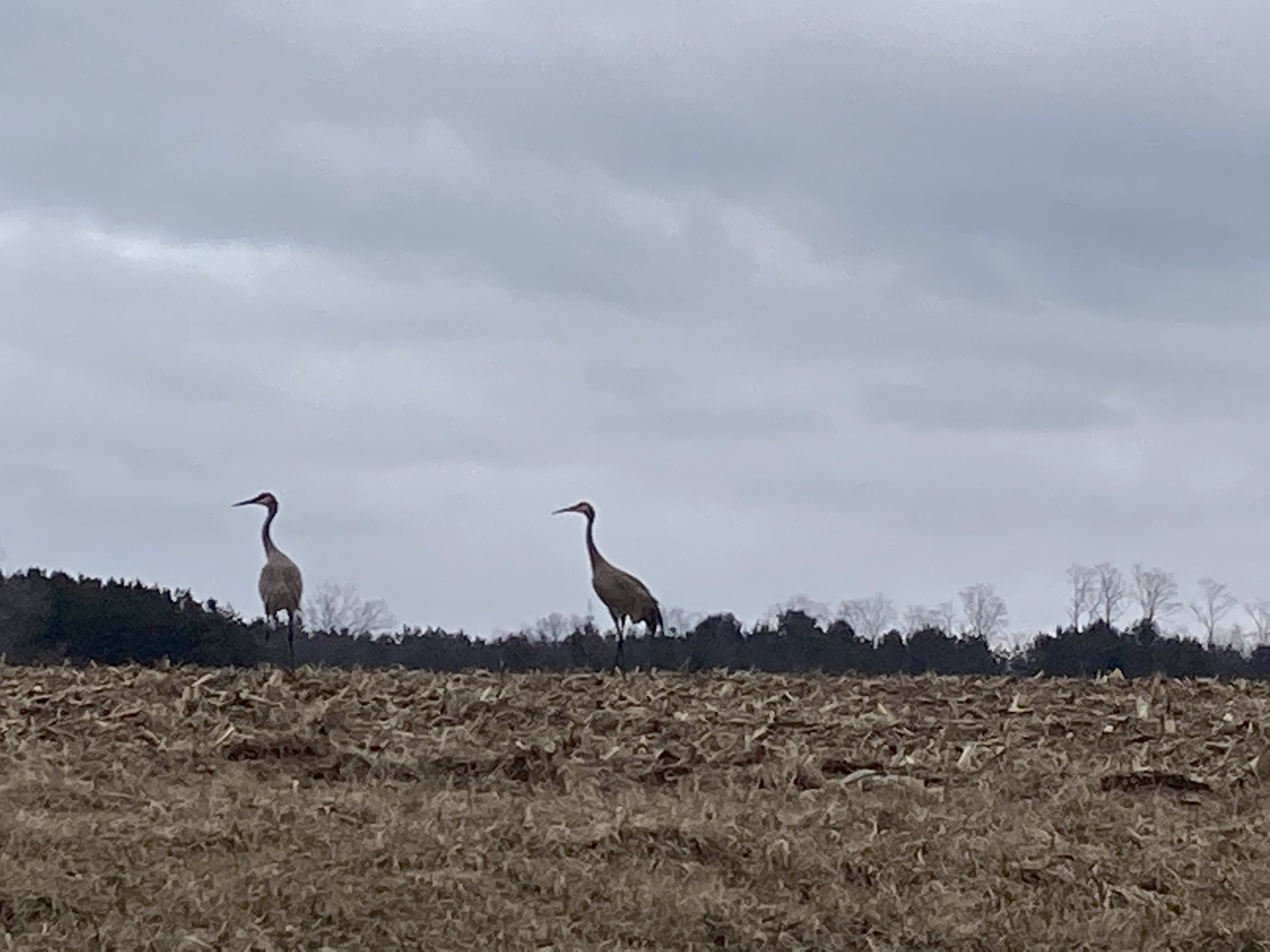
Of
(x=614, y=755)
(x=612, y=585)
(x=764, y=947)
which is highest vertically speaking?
(x=612, y=585)

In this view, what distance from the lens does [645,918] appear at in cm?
991

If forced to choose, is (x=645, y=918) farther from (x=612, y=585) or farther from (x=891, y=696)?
(x=612, y=585)

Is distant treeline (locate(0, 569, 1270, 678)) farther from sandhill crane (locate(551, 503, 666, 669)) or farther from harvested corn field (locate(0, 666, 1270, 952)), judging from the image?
harvested corn field (locate(0, 666, 1270, 952))

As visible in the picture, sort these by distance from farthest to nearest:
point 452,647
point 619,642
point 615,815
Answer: point 452,647
point 619,642
point 615,815

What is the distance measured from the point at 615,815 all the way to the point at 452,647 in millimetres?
20944

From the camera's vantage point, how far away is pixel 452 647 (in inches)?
1270

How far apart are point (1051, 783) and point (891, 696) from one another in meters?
3.32

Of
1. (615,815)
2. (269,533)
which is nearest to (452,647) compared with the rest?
(269,533)

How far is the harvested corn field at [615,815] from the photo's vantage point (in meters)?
9.83

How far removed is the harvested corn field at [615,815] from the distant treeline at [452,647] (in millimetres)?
10835

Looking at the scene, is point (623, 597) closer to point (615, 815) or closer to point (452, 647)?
point (452, 647)

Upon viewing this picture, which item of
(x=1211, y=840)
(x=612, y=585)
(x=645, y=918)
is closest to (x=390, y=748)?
(x=645, y=918)

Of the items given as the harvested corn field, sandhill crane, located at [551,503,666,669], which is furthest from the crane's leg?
the harvested corn field

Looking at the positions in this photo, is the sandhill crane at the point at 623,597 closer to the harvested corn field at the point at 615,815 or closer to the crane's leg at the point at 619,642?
the crane's leg at the point at 619,642
